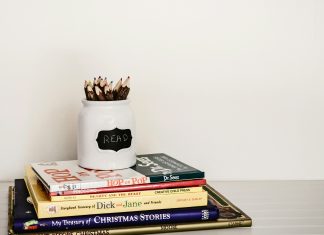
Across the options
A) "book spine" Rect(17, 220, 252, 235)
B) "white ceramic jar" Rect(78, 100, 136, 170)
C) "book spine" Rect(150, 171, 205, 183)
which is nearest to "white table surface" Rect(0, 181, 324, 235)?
"book spine" Rect(17, 220, 252, 235)

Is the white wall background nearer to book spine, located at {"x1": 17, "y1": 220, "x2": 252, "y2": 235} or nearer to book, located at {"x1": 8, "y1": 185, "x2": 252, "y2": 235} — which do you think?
book, located at {"x1": 8, "y1": 185, "x2": 252, "y2": 235}

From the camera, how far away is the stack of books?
950 mm

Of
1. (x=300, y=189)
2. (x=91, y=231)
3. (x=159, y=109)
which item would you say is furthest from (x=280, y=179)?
(x=91, y=231)

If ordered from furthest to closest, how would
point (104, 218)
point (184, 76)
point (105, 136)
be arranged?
point (184, 76), point (105, 136), point (104, 218)

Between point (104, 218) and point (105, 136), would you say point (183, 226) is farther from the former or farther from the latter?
point (105, 136)

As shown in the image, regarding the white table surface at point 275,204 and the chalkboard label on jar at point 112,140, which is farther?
the chalkboard label on jar at point 112,140

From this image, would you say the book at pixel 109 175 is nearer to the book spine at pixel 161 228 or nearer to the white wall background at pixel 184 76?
the book spine at pixel 161 228

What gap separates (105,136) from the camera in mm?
1119

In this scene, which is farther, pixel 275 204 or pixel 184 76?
pixel 184 76

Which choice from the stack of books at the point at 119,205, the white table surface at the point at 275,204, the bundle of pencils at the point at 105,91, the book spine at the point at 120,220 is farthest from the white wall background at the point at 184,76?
the book spine at the point at 120,220

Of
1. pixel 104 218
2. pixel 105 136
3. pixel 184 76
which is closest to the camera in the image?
pixel 104 218

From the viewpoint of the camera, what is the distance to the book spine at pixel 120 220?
3.06 ft

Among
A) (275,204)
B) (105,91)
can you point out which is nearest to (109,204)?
(105,91)

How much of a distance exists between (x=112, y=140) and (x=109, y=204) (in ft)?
0.61
